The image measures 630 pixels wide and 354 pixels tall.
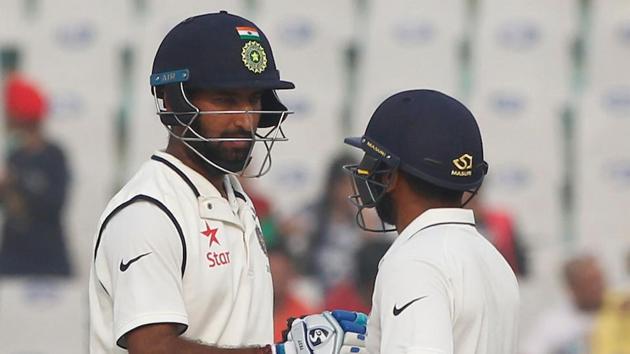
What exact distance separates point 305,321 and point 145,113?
5089 millimetres

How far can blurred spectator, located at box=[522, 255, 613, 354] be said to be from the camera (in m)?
7.37

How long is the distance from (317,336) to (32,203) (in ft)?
15.0

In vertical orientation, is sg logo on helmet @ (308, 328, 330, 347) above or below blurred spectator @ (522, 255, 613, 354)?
above

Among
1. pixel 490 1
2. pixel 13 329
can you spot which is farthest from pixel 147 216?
pixel 490 1

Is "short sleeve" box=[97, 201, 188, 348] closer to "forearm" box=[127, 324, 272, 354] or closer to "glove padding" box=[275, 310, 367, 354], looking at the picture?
"forearm" box=[127, 324, 272, 354]

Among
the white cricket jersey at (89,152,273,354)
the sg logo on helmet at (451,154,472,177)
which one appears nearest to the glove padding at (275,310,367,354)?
the white cricket jersey at (89,152,273,354)

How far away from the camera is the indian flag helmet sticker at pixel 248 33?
353 centimetres

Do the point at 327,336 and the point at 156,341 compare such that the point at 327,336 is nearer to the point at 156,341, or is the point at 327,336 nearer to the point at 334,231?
the point at 156,341

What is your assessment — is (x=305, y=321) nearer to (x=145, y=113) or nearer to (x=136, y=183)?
(x=136, y=183)

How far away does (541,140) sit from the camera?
28.0ft

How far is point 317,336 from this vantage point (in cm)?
342

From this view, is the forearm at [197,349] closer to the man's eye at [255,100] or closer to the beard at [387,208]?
the beard at [387,208]

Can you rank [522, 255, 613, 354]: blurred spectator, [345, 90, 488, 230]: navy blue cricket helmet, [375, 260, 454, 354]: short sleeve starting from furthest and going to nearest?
[522, 255, 613, 354]: blurred spectator
[345, 90, 488, 230]: navy blue cricket helmet
[375, 260, 454, 354]: short sleeve

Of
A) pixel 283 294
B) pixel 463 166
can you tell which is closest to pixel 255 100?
pixel 463 166
